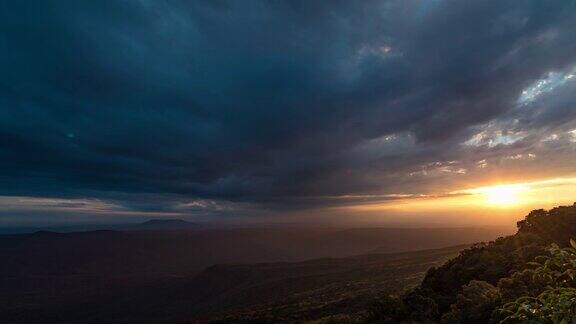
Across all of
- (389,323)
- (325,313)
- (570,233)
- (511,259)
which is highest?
(570,233)

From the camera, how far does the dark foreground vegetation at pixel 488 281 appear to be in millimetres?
12164

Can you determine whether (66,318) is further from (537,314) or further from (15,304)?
(537,314)

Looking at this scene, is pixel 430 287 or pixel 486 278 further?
pixel 430 287

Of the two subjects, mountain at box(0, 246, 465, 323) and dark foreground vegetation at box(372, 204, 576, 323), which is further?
mountain at box(0, 246, 465, 323)

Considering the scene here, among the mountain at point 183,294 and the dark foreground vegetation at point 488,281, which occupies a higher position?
the dark foreground vegetation at point 488,281

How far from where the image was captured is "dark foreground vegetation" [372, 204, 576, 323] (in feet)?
39.9

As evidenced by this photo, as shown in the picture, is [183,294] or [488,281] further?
[183,294]

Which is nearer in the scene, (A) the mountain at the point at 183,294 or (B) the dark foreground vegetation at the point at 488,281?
(B) the dark foreground vegetation at the point at 488,281

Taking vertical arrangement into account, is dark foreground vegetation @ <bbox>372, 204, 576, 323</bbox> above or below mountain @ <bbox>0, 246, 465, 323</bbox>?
above

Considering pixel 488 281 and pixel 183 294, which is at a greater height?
pixel 488 281

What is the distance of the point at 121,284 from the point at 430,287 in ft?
636

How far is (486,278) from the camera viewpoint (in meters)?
17.8

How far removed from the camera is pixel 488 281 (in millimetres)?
17391

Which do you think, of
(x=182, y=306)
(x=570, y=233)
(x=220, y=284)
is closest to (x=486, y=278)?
(x=570, y=233)
